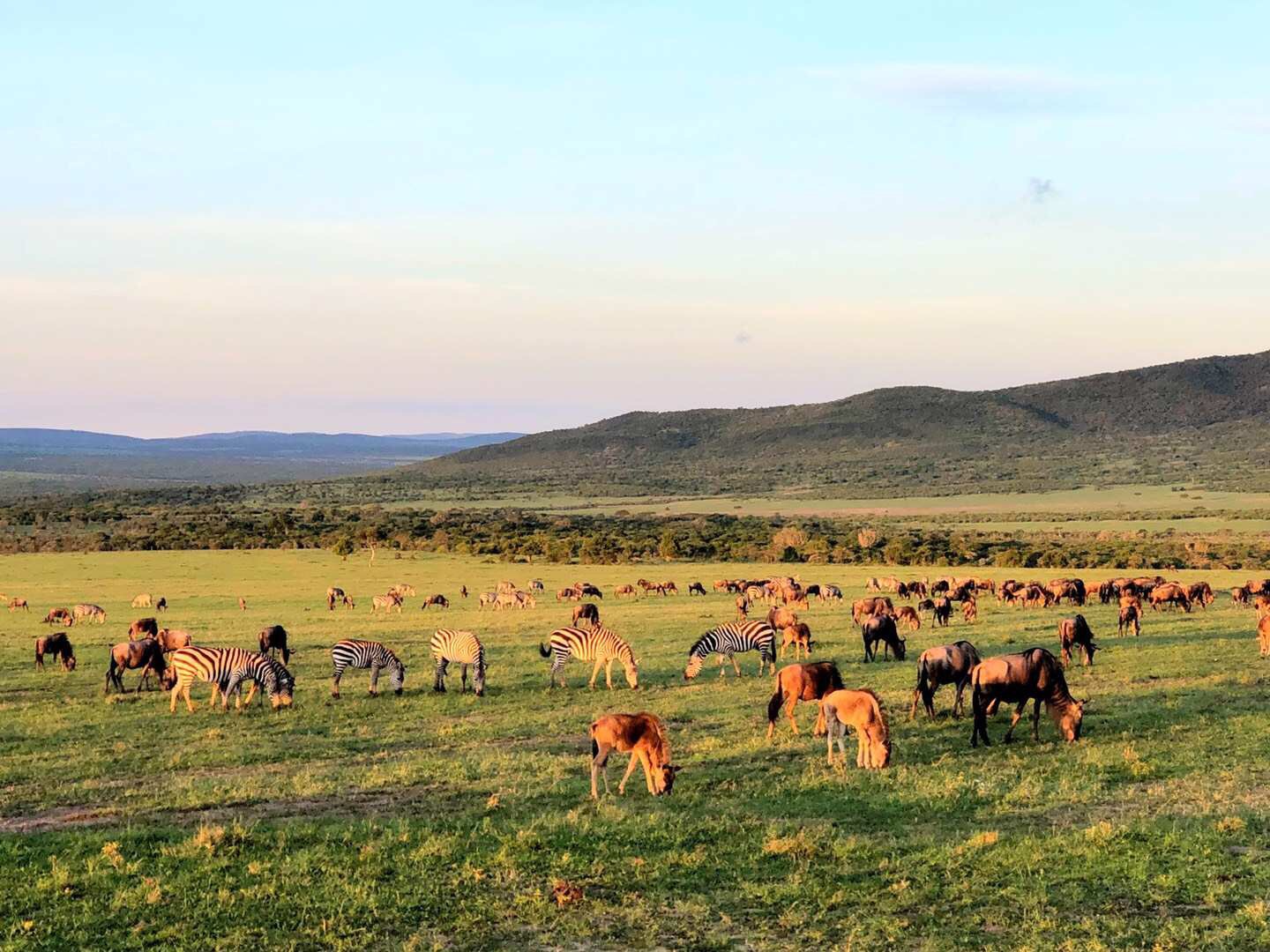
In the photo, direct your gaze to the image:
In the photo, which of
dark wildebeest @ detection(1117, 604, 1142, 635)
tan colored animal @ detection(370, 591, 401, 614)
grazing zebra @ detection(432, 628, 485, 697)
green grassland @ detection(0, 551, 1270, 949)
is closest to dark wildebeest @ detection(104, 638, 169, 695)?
green grassland @ detection(0, 551, 1270, 949)

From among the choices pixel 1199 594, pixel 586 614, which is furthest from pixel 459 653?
pixel 1199 594

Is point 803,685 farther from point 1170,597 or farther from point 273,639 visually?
point 1170,597

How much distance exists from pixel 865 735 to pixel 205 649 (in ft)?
43.5

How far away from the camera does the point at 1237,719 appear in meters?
18.9

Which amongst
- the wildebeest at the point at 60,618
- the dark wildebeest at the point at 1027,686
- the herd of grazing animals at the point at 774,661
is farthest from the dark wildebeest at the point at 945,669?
the wildebeest at the point at 60,618

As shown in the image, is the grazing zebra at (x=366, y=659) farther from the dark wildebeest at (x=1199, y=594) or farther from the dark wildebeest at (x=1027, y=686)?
the dark wildebeest at (x=1199, y=594)

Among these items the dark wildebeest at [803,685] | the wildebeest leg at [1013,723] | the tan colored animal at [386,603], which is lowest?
the tan colored animal at [386,603]

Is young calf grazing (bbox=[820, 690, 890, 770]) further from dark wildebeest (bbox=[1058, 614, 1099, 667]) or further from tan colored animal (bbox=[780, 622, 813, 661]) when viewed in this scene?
tan colored animal (bbox=[780, 622, 813, 661])

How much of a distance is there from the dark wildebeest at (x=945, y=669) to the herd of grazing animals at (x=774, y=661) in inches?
0.8

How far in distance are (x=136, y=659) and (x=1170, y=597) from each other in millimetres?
31865

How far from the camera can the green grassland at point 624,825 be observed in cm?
1075

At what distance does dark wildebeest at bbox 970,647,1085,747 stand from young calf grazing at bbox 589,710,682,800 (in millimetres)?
5371

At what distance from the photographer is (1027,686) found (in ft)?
59.4

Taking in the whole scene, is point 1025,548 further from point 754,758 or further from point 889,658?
point 754,758
